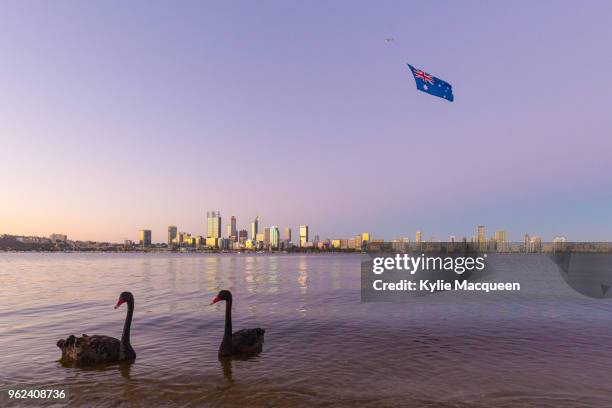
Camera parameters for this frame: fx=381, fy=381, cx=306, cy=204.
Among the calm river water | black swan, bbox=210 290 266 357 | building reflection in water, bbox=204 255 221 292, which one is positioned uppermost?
black swan, bbox=210 290 266 357

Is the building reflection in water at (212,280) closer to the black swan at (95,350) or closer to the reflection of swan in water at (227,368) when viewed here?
the black swan at (95,350)

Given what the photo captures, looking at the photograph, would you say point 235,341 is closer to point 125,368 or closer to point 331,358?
point 331,358

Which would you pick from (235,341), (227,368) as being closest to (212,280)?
(235,341)

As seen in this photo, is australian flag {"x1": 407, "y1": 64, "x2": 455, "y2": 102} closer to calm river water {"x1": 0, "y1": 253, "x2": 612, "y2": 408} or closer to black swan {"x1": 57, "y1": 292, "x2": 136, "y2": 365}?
calm river water {"x1": 0, "y1": 253, "x2": 612, "y2": 408}

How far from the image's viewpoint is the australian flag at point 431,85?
22.3 m

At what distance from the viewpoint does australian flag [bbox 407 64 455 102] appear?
878 inches

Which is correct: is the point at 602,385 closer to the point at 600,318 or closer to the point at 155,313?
the point at 600,318

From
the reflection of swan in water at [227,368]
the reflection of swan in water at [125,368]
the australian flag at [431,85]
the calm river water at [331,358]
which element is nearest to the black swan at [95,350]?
the reflection of swan in water at [125,368]

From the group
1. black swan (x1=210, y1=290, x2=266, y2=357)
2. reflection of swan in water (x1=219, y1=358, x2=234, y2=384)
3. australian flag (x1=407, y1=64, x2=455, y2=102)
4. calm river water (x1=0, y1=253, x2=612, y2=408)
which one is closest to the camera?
calm river water (x1=0, y1=253, x2=612, y2=408)

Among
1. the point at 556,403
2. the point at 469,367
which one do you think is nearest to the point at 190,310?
the point at 469,367

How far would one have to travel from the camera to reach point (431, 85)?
75.1ft

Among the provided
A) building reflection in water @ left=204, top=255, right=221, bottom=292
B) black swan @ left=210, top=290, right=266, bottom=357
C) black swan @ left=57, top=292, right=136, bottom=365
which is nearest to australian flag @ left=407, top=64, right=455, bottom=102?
black swan @ left=210, top=290, right=266, bottom=357

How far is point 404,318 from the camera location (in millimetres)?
23062

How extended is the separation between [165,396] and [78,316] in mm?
15783
